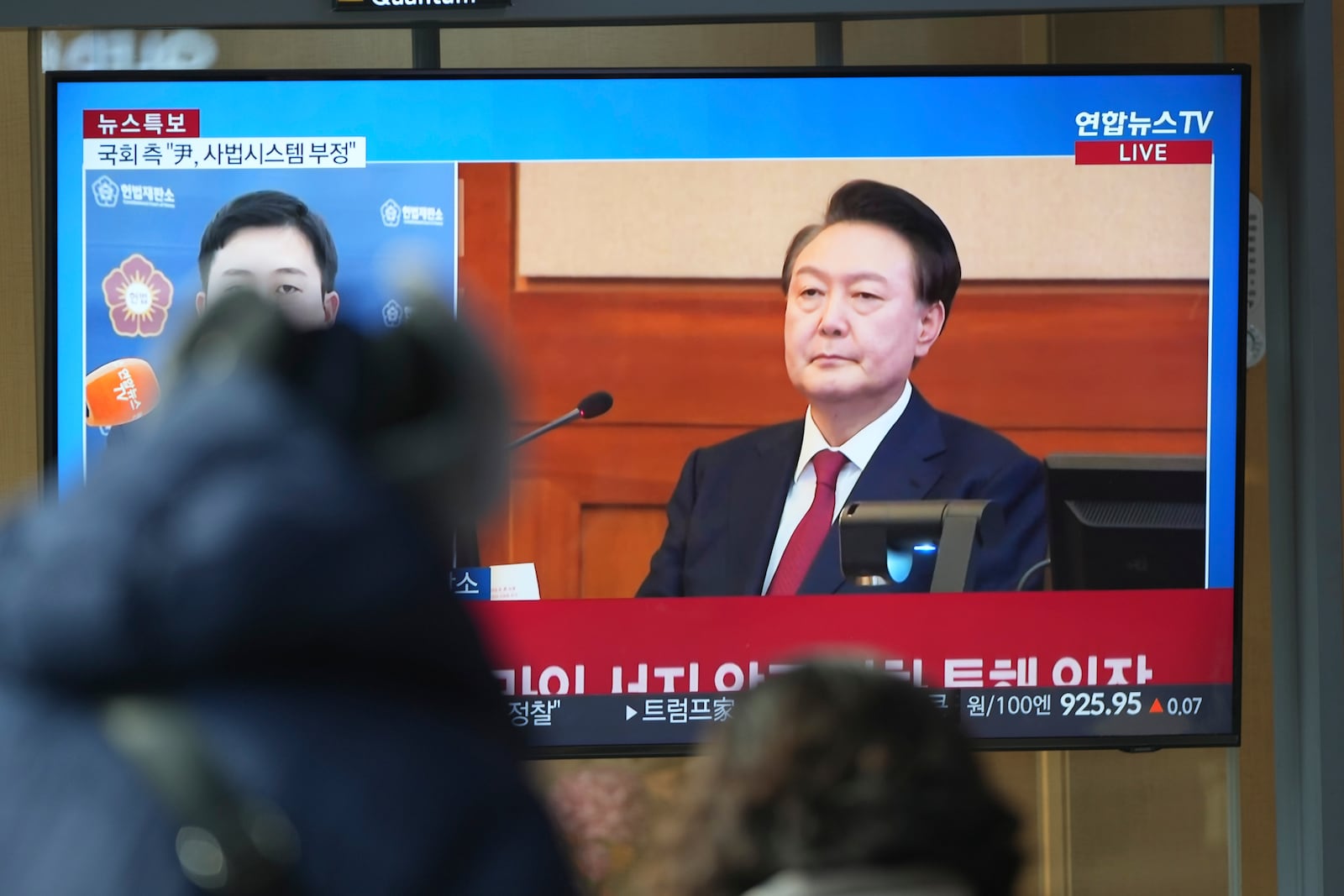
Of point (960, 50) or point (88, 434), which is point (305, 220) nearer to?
point (88, 434)

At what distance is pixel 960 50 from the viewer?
4.36m

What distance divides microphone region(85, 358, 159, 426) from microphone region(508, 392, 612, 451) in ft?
3.00

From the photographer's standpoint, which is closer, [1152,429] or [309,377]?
[309,377]

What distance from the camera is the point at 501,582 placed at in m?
3.86

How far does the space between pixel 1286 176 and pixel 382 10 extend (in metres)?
2.21

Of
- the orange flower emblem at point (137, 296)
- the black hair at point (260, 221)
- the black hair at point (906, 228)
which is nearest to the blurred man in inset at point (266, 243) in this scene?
the black hair at point (260, 221)

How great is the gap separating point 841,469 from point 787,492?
143mm

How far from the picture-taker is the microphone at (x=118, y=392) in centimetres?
383

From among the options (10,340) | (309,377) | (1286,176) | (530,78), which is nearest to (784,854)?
(309,377)

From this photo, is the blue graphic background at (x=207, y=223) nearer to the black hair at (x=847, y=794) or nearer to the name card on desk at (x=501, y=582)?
the name card on desk at (x=501, y=582)

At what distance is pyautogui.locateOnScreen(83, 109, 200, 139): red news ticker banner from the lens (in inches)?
152

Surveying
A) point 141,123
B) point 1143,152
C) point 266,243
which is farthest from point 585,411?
point 1143,152

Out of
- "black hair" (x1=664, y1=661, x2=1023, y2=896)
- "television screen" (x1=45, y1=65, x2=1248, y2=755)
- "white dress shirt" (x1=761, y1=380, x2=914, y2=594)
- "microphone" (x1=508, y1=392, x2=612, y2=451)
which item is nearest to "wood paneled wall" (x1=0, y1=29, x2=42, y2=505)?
"television screen" (x1=45, y1=65, x2=1248, y2=755)

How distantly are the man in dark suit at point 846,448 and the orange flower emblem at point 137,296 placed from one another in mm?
1309
